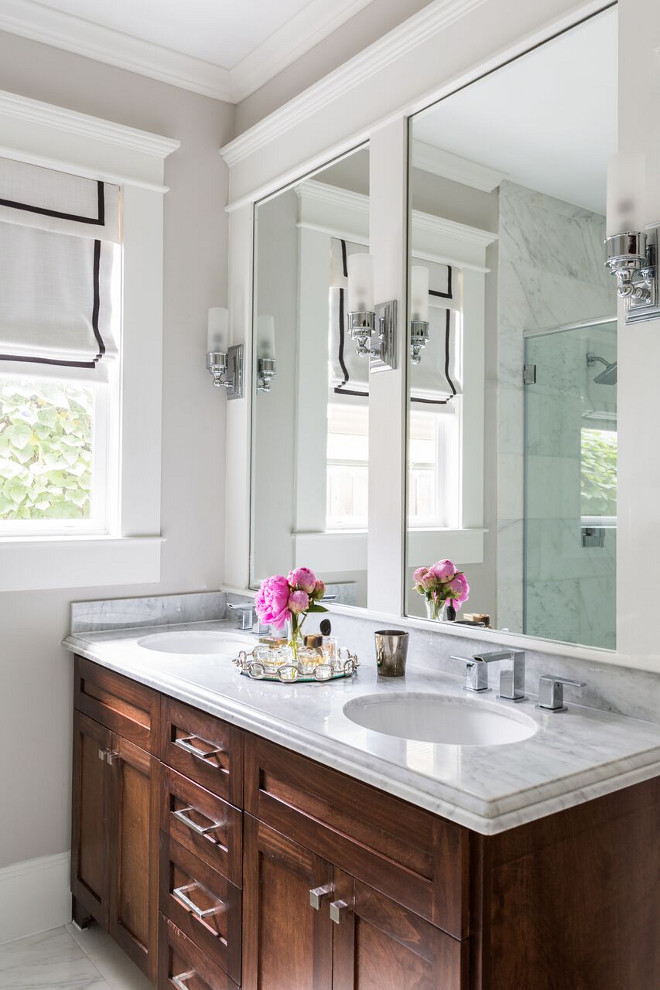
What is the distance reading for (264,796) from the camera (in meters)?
1.63

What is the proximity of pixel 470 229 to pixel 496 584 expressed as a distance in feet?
2.88

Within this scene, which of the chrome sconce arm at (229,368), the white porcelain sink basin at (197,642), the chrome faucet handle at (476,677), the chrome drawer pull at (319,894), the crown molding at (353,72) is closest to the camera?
the chrome drawer pull at (319,894)

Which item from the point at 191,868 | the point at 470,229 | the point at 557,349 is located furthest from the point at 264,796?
the point at 470,229

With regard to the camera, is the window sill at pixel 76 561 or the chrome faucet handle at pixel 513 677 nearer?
the chrome faucet handle at pixel 513 677

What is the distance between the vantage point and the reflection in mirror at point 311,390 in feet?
7.48

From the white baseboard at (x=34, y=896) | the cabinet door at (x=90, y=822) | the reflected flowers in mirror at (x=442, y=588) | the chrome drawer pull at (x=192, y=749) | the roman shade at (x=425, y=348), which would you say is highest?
the roman shade at (x=425, y=348)

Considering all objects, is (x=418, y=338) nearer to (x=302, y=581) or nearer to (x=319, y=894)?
(x=302, y=581)

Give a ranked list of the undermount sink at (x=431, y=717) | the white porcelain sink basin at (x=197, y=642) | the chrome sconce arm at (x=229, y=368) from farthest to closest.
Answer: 1. the chrome sconce arm at (x=229, y=368)
2. the white porcelain sink basin at (x=197, y=642)
3. the undermount sink at (x=431, y=717)

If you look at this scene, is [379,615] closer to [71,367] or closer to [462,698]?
[462,698]

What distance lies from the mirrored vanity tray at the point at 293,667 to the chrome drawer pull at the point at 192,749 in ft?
0.69

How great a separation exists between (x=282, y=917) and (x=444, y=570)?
2.85 feet

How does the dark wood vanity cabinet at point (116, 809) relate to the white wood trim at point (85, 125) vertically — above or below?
below

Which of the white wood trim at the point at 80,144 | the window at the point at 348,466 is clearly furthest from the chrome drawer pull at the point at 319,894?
the white wood trim at the point at 80,144

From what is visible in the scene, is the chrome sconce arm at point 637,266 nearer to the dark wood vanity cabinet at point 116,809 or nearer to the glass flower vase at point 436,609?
the glass flower vase at point 436,609
